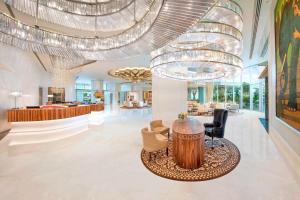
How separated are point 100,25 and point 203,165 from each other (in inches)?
186

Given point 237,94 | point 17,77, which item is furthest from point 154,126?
point 237,94

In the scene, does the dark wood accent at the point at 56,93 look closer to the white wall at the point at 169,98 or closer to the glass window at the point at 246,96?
the white wall at the point at 169,98

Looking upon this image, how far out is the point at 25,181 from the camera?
280 cm

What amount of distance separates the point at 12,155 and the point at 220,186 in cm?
485

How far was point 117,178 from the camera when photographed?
113 inches

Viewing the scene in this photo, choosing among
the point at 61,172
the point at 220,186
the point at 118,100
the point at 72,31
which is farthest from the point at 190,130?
the point at 118,100

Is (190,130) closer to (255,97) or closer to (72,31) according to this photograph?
(72,31)

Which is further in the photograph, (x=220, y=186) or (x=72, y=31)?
(x=72, y=31)

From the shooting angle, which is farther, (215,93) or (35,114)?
(215,93)

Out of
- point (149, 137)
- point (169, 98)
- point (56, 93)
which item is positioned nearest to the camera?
point (149, 137)

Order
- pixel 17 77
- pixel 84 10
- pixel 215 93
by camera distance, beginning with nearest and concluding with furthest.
A: pixel 84 10
pixel 17 77
pixel 215 93

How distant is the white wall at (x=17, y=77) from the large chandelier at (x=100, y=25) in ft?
10.8

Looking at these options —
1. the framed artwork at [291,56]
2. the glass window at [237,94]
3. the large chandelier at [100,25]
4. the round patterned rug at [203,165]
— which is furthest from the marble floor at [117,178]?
the glass window at [237,94]

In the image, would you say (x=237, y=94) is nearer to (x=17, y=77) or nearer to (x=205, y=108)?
(x=205, y=108)
